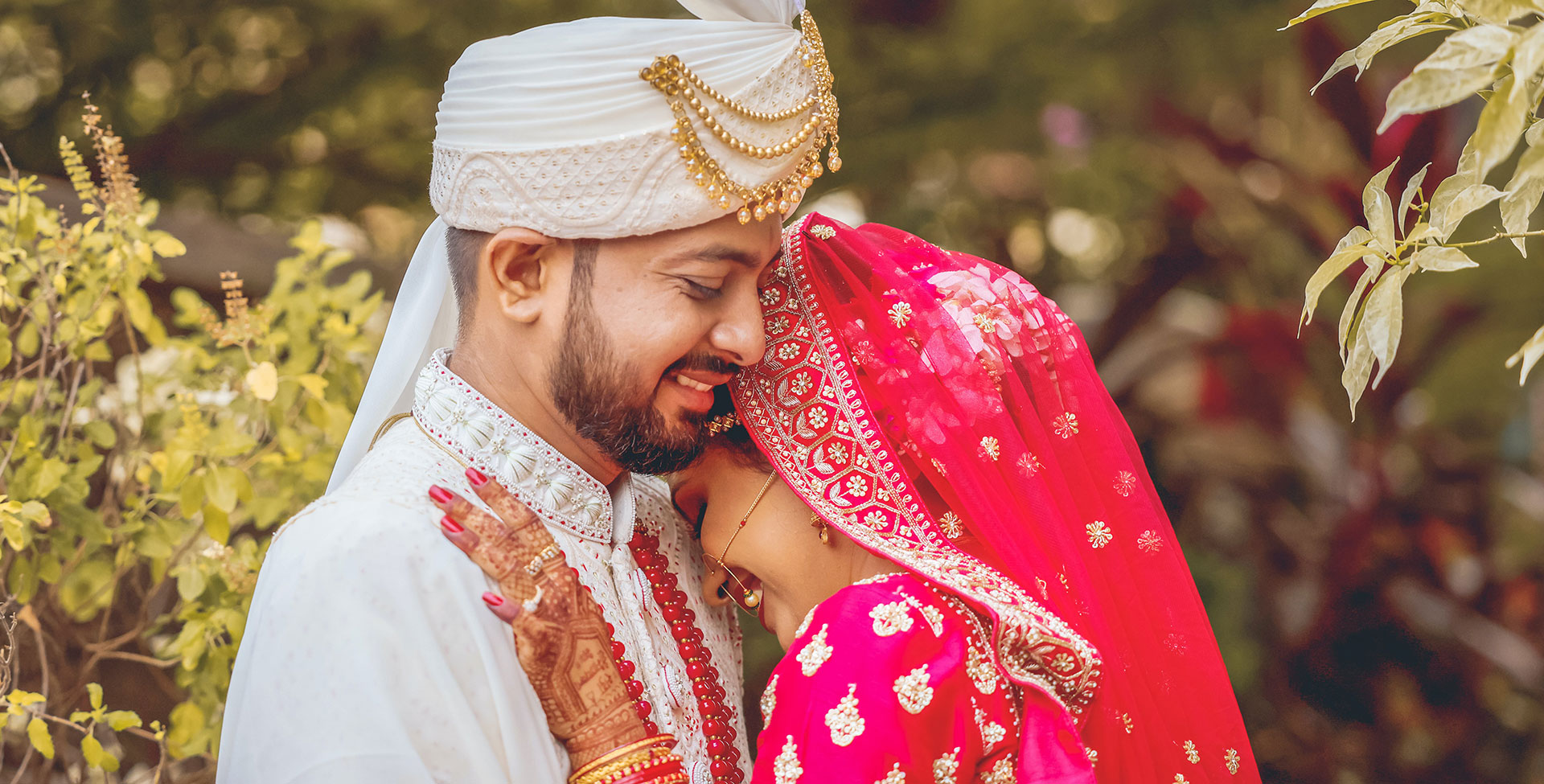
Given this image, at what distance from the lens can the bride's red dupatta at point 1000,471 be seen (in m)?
1.69

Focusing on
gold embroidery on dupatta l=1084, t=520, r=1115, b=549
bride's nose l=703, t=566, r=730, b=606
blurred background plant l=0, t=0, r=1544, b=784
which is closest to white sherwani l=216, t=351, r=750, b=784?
bride's nose l=703, t=566, r=730, b=606

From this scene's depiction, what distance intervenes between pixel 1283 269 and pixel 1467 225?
0.51 metres

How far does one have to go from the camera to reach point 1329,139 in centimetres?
358

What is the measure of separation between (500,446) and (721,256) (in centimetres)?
41

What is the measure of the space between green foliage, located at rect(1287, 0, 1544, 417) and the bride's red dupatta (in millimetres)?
538

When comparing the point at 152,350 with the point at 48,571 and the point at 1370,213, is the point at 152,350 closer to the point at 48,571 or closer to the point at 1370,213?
the point at 48,571

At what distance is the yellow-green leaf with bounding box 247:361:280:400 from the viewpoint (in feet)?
7.09

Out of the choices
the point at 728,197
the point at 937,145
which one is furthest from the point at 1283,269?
the point at 728,197

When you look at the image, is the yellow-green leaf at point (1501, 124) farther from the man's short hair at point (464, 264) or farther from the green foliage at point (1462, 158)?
the man's short hair at point (464, 264)

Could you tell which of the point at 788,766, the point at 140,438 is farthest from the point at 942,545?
the point at 140,438

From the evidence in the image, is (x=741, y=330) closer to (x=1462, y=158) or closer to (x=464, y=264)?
(x=464, y=264)

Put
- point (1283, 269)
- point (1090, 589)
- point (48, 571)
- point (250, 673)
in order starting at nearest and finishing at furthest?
point (250, 673) → point (1090, 589) → point (48, 571) → point (1283, 269)

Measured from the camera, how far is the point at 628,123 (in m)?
1.54

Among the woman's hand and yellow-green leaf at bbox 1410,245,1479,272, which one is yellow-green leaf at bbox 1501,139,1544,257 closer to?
yellow-green leaf at bbox 1410,245,1479,272
